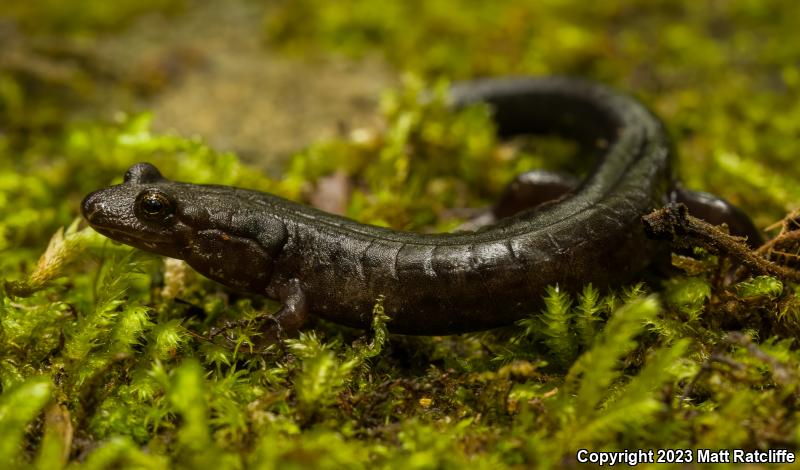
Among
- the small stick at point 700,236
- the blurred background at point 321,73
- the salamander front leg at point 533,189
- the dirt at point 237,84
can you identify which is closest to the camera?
the small stick at point 700,236

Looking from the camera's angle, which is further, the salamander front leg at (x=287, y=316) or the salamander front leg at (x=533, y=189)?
the salamander front leg at (x=533, y=189)

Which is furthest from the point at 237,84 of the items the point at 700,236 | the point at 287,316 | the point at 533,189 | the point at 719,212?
the point at 700,236

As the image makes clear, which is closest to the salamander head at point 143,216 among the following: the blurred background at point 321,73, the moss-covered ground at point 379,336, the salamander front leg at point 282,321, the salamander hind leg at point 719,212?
the moss-covered ground at point 379,336

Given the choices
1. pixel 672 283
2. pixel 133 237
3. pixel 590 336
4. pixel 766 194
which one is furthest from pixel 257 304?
pixel 766 194

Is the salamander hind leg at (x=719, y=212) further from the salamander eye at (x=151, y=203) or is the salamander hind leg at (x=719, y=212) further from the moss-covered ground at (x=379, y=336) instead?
the salamander eye at (x=151, y=203)

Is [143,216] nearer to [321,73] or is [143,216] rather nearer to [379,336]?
[379,336]

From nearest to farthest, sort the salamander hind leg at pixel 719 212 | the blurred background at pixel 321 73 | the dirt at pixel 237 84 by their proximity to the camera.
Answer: the salamander hind leg at pixel 719 212 → the blurred background at pixel 321 73 → the dirt at pixel 237 84
